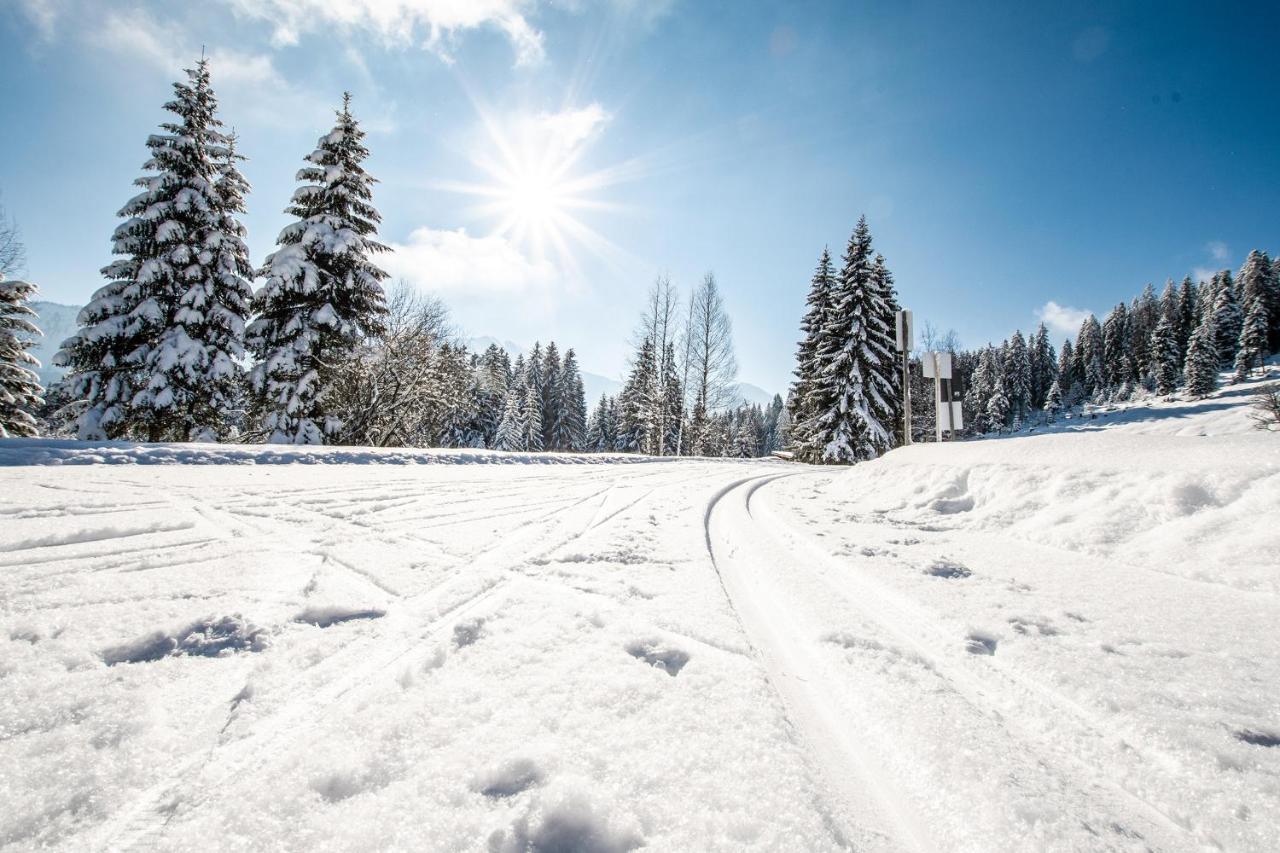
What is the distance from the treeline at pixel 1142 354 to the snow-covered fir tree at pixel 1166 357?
0.31 ft

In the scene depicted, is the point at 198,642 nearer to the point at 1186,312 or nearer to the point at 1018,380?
the point at 1018,380

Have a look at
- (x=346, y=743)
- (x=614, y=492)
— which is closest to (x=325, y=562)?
(x=346, y=743)

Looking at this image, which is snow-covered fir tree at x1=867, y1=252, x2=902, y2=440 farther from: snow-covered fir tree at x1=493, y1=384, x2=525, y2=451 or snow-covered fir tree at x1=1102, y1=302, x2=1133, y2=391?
snow-covered fir tree at x1=1102, y1=302, x2=1133, y2=391

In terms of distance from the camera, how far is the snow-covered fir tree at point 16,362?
1409 cm

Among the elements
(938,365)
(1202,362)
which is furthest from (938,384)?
(1202,362)

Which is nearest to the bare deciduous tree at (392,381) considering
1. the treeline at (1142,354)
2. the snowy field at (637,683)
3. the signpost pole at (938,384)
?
the snowy field at (637,683)

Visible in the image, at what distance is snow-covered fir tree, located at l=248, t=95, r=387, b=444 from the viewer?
1313 centimetres

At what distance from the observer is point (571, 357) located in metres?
49.5

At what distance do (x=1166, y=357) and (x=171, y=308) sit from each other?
283ft

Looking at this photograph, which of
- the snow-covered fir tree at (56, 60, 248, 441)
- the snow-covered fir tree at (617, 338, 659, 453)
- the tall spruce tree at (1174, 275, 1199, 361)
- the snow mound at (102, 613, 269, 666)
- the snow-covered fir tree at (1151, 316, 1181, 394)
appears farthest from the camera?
the tall spruce tree at (1174, 275, 1199, 361)

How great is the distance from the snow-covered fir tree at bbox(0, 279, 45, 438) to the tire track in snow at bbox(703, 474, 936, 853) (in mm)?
21876

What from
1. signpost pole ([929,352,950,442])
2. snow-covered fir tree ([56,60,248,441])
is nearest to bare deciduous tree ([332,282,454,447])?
snow-covered fir tree ([56,60,248,441])

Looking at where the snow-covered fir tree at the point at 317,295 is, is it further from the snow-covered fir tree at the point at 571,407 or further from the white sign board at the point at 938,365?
the snow-covered fir tree at the point at 571,407

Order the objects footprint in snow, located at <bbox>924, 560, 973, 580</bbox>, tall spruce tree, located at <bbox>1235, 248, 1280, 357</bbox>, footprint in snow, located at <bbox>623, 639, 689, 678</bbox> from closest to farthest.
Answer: footprint in snow, located at <bbox>623, 639, 689, 678</bbox>
footprint in snow, located at <bbox>924, 560, 973, 580</bbox>
tall spruce tree, located at <bbox>1235, 248, 1280, 357</bbox>
